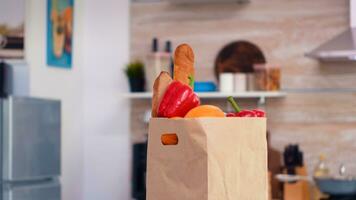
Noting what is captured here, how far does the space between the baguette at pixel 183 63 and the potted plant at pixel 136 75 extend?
351 centimetres

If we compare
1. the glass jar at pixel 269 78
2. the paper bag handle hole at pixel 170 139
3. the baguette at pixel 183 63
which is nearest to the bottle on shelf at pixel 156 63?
the glass jar at pixel 269 78

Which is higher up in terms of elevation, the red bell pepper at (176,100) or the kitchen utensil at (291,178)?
the red bell pepper at (176,100)

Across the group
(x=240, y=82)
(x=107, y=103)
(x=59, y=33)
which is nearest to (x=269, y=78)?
(x=240, y=82)

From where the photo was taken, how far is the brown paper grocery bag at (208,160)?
1.42 m

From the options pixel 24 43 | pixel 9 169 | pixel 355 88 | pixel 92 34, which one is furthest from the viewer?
pixel 92 34

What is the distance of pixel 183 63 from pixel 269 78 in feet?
11.0

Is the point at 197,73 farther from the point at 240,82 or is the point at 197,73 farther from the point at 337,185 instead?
the point at 337,185

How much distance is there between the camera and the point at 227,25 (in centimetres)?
509

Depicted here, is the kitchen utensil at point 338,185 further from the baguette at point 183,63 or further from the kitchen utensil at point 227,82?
the baguette at point 183,63

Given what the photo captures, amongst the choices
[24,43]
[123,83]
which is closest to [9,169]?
[24,43]

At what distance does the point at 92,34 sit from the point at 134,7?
14.7 inches

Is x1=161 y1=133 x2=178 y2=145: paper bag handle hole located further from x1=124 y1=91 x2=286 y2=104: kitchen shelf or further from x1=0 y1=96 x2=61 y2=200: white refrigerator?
x1=124 y1=91 x2=286 y2=104: kitchen shelf

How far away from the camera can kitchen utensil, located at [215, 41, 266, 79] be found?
497 centimetres

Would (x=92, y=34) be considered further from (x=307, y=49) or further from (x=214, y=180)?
(x=214, y=180)
